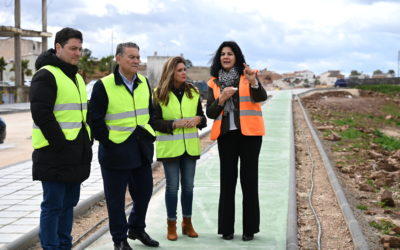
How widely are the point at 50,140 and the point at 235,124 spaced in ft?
6.52

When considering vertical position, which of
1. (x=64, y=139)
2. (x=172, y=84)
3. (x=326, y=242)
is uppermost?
(x=172, y=84)

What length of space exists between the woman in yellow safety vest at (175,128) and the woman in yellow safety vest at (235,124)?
0.76 feet

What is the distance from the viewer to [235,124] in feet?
19.0

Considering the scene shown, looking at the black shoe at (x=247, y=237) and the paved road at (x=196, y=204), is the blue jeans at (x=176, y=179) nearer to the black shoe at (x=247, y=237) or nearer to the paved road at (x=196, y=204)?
the paved road at (x=196, y=204)

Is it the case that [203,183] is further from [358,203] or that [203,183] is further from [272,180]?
[358,203]

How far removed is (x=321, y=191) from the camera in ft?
30.2

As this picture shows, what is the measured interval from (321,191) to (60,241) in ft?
17.3

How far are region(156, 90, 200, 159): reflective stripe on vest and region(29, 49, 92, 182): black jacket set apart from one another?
1.27 meters

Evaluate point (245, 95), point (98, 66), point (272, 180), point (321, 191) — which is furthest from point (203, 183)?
point (98, 66)

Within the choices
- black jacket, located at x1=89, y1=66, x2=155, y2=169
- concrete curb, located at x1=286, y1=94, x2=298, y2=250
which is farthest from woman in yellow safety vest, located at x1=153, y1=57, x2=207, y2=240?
concrete curb, located at x1=286, y1=94, x2=298, y2=250

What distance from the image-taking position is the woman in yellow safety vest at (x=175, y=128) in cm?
583

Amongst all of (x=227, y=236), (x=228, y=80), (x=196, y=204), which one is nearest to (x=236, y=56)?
(x=228, y=80)

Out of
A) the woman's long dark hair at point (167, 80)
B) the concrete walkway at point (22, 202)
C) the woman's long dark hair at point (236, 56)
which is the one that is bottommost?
the concrete walkway at point (22, 202)

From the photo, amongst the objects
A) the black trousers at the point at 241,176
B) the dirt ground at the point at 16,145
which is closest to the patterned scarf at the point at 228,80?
the black trousers at the point at 241,176
